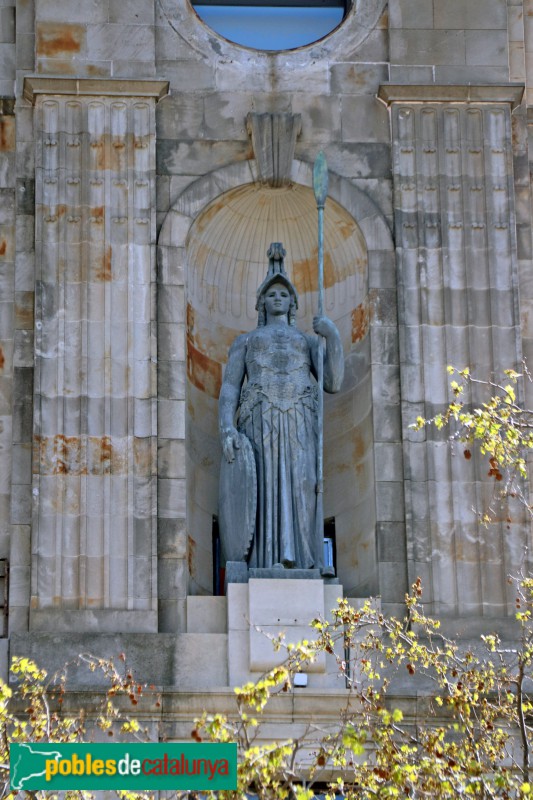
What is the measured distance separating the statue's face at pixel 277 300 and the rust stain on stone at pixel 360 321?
2.67 ft

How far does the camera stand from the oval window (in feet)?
84.5

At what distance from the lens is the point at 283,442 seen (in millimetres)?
23484

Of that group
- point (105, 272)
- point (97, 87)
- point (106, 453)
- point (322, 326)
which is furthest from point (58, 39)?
point (106, 453)

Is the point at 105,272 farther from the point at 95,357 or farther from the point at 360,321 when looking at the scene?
the point at 360,321

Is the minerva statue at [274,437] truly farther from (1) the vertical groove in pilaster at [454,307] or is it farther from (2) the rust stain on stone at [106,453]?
(2) the rust stain on stone at [106,453]

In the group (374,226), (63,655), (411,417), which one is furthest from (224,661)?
(374,226)

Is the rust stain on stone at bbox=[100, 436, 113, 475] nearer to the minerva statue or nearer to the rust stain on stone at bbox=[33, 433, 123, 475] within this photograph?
the rust stain on stone at bbox=[33, 433, 123, 475]

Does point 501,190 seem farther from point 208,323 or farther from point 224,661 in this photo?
point 224,661

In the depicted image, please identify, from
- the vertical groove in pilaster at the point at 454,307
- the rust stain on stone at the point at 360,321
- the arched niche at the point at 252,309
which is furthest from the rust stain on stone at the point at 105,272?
the vertical groove in pilaster at the point at 454,307

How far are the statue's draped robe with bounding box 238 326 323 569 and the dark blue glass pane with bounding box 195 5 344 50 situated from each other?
3.57 meters

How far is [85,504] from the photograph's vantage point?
23156mm

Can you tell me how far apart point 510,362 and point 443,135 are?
2.57 metres

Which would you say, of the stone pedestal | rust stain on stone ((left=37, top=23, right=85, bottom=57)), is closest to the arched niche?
the stone pedestal

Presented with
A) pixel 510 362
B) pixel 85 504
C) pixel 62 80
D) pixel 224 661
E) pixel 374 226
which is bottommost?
pixel 224 661
